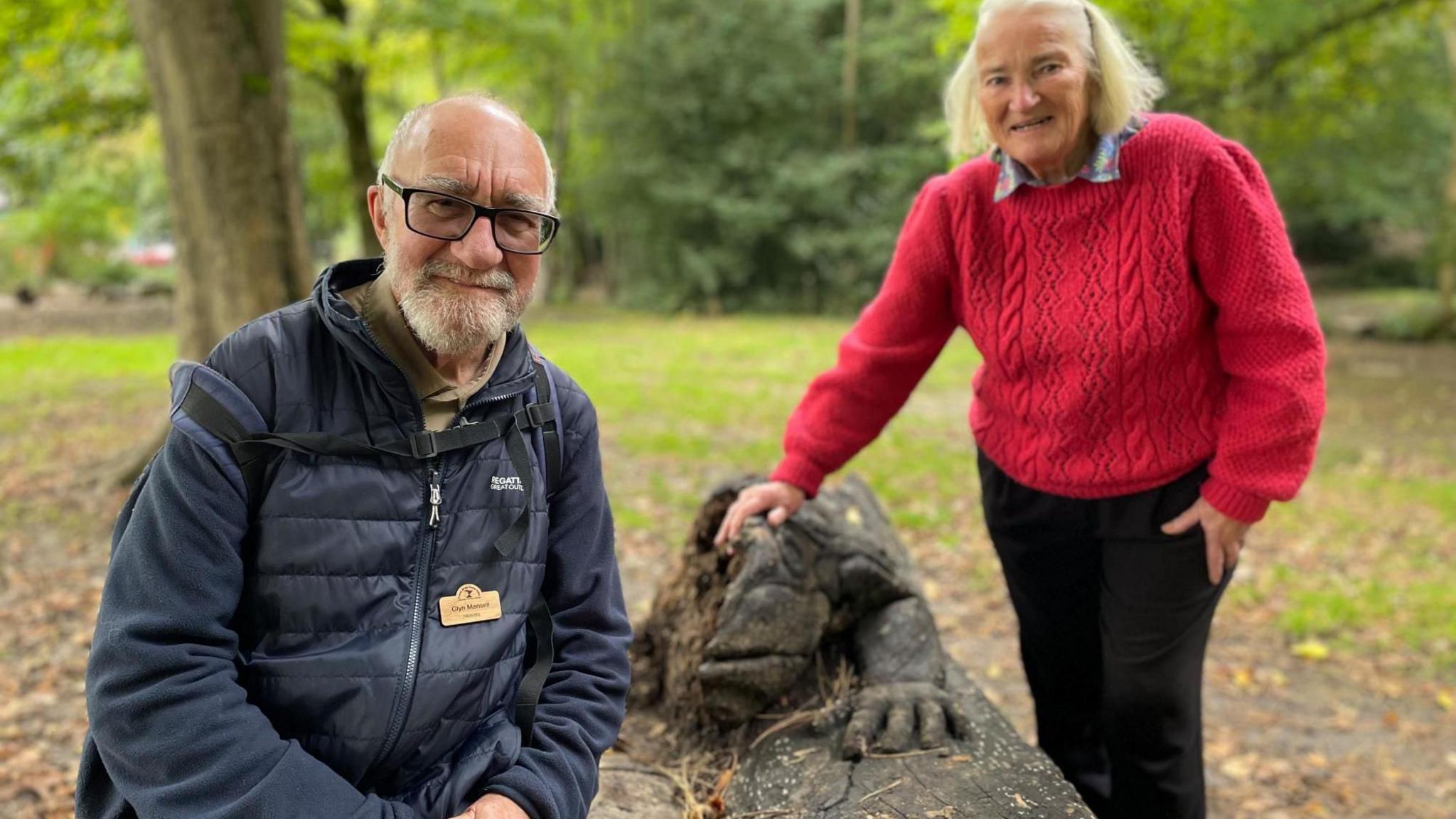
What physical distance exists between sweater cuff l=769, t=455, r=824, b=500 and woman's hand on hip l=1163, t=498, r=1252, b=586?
94 centimetres

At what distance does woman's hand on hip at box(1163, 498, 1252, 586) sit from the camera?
2.23 meters

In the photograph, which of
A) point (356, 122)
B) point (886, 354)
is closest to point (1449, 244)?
point (886, 354)

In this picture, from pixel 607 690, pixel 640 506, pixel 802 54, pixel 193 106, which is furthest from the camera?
pixel 802 54

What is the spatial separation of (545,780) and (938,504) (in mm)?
5610

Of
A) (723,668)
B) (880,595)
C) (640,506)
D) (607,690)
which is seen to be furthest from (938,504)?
(607,690)

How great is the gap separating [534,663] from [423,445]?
1.60 ft

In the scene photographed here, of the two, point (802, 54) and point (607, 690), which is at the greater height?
point (802, 54)

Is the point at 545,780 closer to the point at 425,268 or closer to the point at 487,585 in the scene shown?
the point at 487,585

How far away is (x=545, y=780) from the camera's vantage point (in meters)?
1.76

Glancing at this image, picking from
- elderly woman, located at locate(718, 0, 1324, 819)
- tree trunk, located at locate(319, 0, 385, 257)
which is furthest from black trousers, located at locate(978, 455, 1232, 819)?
tree trunk, located at locate(319, 0, 385, 257)

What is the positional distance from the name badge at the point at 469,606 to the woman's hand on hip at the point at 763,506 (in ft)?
3.66

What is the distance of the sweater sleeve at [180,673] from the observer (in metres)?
1.51

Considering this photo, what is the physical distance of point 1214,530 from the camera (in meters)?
2.25

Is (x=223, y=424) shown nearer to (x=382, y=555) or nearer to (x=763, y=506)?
(x=382, y=555)
